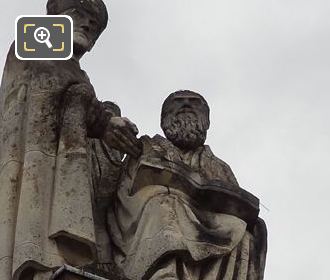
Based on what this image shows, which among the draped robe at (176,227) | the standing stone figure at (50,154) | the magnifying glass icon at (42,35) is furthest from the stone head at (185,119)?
the magnifying glass icon at (42,35)

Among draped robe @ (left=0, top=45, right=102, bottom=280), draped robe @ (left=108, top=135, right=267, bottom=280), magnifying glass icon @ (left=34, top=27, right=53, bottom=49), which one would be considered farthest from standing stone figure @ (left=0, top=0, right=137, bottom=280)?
draped robe @ (left=108, top=135, right=267, bottom=280)

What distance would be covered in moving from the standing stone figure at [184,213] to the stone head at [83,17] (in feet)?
3.32

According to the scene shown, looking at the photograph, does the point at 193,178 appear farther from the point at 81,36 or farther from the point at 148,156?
the point at 81,36

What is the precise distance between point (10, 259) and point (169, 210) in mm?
1741

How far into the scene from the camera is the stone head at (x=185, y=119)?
15.0 metres

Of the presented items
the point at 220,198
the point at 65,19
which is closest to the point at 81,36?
the point at 65,19

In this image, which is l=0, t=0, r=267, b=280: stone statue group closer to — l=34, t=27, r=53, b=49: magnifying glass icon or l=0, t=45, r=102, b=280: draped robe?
l=0, t=45, r=102, b=280: draped robe

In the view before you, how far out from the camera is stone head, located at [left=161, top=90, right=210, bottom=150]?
15023 millimetres

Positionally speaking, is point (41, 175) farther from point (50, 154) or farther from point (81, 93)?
point (81, 93)

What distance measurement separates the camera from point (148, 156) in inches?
573

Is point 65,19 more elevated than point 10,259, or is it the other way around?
point 65,19

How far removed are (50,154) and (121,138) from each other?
1129mm

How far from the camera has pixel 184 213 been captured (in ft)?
46.1

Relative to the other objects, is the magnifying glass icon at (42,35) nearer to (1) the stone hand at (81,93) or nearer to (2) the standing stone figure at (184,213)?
(1) the stone hand at (81,93)
